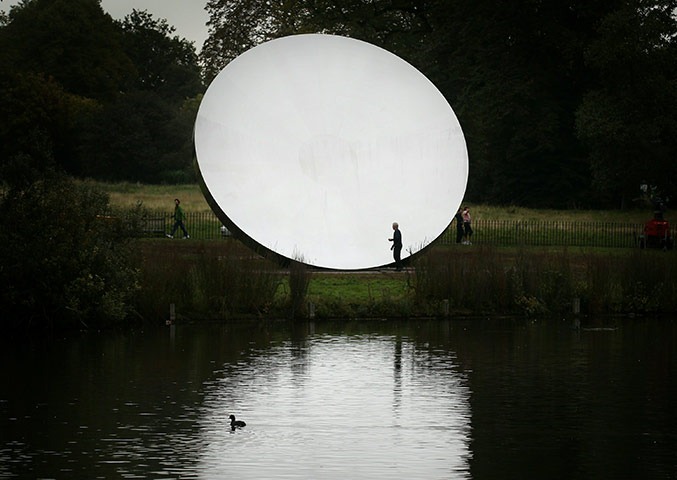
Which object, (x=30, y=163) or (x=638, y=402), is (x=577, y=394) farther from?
(x=30, y=163)

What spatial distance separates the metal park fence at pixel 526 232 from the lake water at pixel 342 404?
14604mm

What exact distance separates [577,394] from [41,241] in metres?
10.9

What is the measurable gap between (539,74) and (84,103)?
3372 centimetres

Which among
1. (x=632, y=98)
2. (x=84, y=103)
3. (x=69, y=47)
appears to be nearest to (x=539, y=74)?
(x=632, y=98)

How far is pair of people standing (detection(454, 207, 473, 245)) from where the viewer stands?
3916 centimetres

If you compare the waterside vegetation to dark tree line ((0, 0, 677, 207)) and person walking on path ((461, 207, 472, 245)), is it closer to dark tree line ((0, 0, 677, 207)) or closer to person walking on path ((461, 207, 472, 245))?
dark tree line ((0, 0, 677, 207))

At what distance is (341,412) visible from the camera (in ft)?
54.3

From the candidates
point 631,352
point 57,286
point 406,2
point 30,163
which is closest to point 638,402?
point 631,352

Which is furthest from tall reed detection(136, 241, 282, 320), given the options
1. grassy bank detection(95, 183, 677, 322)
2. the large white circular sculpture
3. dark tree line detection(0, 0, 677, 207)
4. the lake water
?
dark tree line detection(0, 0, 677, 207)

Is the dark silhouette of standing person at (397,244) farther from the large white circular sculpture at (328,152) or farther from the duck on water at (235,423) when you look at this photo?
the duck on water at (235,423)

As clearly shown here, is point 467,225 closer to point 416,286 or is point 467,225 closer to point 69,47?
point 416,286

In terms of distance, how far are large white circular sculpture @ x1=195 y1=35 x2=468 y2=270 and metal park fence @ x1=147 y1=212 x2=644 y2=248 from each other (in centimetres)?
820

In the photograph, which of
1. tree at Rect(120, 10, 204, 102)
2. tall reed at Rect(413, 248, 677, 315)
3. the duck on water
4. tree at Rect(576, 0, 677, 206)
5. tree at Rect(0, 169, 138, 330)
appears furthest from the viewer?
tree at Rect(120, 10, 204, 102)

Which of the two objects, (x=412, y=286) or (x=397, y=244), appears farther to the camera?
(x=397, y=244)
